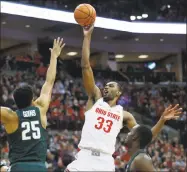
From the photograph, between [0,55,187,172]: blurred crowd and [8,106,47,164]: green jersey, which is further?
[0,55,187,172]: blurred crowd

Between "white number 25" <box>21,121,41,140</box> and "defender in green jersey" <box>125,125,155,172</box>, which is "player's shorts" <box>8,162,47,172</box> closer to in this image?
"white number 25" <box>21,121,41,140</box>

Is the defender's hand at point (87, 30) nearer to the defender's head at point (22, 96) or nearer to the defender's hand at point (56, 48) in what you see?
the defender's hand at point (56, 48)

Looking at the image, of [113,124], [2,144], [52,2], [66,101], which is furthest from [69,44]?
[113,124]

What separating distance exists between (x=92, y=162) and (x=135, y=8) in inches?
835

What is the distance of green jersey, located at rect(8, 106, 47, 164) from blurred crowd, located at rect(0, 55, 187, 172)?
324 inches

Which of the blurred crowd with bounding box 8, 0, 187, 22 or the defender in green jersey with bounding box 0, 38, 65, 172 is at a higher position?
the blurred crowd with bounding box 8, 0, 187, 22

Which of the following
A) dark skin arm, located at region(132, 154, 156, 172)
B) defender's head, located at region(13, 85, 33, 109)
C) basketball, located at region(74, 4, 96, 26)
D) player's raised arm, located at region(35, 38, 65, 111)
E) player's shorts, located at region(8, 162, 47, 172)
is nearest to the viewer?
dark skin arm, located at region(132, 154, 156, 172)

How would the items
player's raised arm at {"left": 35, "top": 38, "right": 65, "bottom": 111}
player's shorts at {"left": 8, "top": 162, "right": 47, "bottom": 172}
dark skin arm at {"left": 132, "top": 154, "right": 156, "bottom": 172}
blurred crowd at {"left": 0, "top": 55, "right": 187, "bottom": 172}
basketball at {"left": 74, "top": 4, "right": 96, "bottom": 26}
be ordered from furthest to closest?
1. blurred crowd at {"left": 0, "top": 55, "right": 187, "bottom": 172}
2. basketball at {"left": 74, "top": 4, "right": 96, "bottom": 26}
3. player's raised arm at {"left": 35, "top": 38, "right": 65, "bottom": 111}
4. player's shorts at {"left": 8, "top": 162, "right": 47, "bottom": 172}
5. dark skin arm at {"left": 132, "top": 154, "right": 156, "bottom": 172}

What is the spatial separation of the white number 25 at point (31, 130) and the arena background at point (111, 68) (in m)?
8.46

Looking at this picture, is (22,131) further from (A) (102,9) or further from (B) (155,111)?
(A) (102,9)

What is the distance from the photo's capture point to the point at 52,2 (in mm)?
23359

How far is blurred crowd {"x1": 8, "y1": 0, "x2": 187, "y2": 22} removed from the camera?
23938mm

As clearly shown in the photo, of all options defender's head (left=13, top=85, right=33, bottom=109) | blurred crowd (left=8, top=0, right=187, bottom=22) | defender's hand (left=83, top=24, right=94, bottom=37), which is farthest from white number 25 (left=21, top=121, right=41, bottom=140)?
blurred crowd (left=8, top=0, right=187, bottom=22)

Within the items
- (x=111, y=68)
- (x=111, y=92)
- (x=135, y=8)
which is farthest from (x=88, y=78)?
(x=111, y=68)
